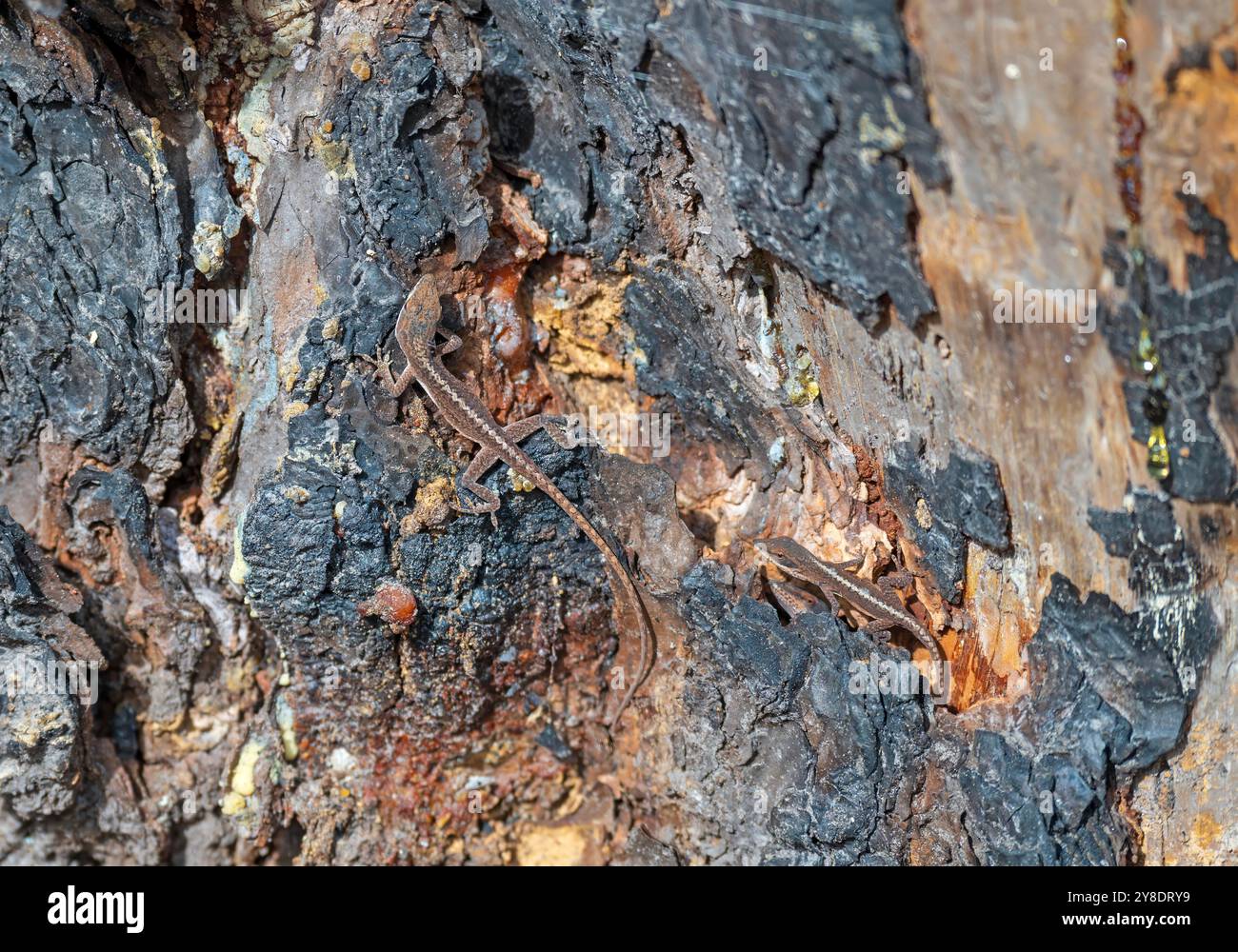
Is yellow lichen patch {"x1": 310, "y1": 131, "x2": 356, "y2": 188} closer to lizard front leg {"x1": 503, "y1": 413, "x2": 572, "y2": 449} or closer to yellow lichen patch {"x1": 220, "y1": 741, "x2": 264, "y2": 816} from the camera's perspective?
lizard front leg {"x1": 503, "y1": 413, "x2": 572, "y2": 449}

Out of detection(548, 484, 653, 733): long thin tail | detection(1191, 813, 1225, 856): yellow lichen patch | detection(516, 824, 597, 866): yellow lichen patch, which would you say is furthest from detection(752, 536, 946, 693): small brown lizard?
detection(516, 824, 597, 866): yellow lichen patch

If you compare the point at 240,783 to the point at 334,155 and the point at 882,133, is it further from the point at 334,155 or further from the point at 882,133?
the point at 882,133

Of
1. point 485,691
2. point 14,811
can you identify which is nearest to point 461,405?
point 485,691

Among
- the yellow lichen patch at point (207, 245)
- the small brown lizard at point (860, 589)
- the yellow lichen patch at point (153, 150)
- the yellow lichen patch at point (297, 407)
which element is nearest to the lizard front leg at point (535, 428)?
the yellow lichen patch at point (297, 407)

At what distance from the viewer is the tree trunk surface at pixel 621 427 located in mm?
3619

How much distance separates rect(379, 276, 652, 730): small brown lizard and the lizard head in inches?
34.8

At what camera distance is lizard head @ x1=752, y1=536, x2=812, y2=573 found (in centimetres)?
545

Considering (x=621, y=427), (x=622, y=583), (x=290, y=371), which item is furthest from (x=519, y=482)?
(x=290, y=371)

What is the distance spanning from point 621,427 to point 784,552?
1.37 meters

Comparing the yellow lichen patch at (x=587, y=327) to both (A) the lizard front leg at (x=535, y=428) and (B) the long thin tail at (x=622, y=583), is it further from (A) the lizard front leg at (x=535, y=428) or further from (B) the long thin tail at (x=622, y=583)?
(B) the long thin tail at (x=622, y=583)

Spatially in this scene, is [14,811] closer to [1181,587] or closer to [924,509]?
[924,509]

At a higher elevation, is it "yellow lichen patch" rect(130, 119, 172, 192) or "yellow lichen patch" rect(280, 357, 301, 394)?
"yellow lichen patch" rect(130, 119, 172, 192)

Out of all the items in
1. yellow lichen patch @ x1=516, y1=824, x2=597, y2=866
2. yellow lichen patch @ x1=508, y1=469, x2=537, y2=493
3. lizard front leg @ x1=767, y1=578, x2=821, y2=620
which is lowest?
yellow lichen patch @ x1=516, y1=824, x2=597, y2=866

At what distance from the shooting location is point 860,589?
17.0ft
